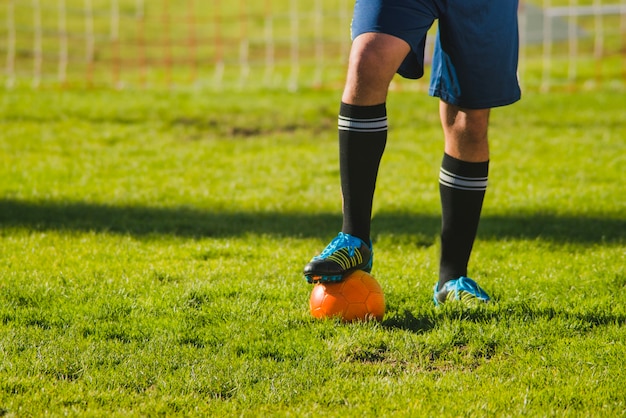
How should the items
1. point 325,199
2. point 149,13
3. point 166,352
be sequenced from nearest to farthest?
point 166,352
point 325,199
point 149,13

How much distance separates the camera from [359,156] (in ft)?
11.3

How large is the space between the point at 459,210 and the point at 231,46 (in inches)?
859

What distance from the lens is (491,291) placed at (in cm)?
398

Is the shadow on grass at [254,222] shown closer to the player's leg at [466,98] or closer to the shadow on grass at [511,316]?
the player's leg at [466,98]

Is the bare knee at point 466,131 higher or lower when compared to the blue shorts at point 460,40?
lower

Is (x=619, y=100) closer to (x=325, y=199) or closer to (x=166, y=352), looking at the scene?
(x=325, y=199)

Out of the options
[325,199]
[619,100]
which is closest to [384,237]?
[325,199]

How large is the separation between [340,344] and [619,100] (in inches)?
365

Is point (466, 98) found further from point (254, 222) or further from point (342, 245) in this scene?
point (254, 222)

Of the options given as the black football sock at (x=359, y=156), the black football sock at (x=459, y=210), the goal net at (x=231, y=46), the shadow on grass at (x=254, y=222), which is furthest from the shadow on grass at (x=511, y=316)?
the goal net at (x=231, y=46)

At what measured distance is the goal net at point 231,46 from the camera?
15.4 meters

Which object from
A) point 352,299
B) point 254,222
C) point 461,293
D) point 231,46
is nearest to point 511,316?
point 461,293

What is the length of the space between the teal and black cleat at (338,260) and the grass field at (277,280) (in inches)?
7.8

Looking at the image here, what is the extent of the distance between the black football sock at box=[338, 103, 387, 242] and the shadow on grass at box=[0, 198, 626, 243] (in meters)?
1.72
